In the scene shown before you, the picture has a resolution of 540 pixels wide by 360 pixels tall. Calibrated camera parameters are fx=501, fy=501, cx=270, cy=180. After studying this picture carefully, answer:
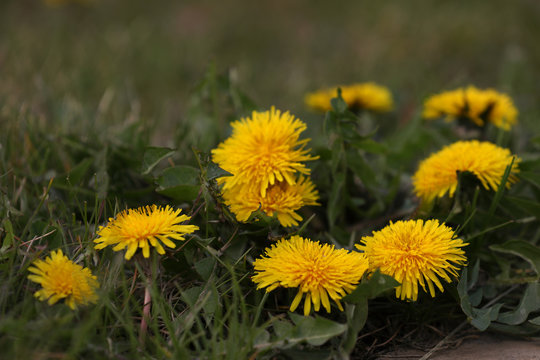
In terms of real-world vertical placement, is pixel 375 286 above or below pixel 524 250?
below

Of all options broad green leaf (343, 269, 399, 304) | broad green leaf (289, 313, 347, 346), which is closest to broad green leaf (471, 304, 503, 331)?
broad green leaf (343, 269, 399, 304)

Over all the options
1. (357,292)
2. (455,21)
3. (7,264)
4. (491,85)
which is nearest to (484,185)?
(357,292)

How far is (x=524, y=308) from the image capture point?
1521mm

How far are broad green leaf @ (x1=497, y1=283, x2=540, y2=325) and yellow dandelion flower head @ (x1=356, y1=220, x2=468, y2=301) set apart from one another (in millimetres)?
290

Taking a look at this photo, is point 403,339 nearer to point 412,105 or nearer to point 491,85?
point 412,105

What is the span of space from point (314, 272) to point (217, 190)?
43 cm

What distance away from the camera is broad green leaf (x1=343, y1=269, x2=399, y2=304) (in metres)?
1.32

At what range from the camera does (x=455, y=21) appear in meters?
4.44

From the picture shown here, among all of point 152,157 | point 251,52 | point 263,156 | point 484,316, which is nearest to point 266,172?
point 263,156

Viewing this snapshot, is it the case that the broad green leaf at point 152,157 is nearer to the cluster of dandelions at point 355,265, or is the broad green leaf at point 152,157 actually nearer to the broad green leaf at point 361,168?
the cluster of dandelions at point 355,265

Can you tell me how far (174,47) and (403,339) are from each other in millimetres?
3549

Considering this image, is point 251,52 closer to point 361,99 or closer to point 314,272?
point 361,99

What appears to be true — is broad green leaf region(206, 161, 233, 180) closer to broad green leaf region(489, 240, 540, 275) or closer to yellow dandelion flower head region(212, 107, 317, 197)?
yellow dandelion flower head region(212, 107, 317, 197)

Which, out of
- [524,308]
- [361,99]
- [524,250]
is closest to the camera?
[524,308]
